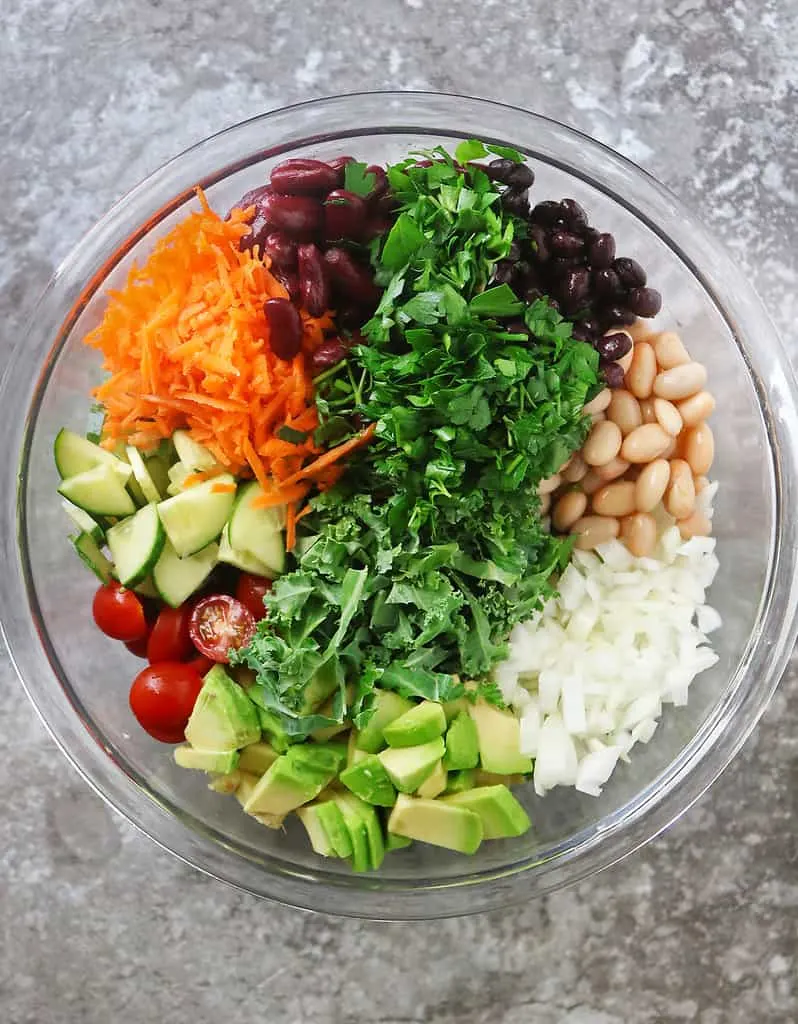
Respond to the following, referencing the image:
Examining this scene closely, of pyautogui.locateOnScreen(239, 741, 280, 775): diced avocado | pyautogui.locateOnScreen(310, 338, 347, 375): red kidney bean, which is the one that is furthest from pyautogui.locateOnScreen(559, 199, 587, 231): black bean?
pyautogui.locateOnScreen(239, 741, 280, 775): diced avocado

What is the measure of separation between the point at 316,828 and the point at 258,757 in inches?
6.1

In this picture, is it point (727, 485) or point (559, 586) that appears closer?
point (559, 586)

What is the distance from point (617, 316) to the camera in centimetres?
173

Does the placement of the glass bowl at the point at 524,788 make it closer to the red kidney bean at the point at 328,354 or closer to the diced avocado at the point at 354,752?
the diced avocado at the point at 354,752

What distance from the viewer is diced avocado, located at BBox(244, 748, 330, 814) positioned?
1595 millimetres

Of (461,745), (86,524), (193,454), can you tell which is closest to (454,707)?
(461,745)

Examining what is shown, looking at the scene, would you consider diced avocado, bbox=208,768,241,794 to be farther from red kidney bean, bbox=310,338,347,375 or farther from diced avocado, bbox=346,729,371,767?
red kidney bean, bbox=310,338,347,375

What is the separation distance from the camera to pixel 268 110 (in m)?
1.94

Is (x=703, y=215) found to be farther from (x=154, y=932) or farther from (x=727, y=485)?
(x=154, y=932)

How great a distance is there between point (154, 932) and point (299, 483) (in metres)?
0.96

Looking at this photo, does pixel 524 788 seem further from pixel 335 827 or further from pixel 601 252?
pixel 601 252

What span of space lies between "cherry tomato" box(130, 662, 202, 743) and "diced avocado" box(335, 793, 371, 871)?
1.00ft

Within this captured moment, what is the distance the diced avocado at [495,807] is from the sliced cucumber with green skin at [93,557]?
71cm

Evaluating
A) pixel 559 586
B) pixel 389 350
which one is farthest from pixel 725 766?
pixel 389 350
